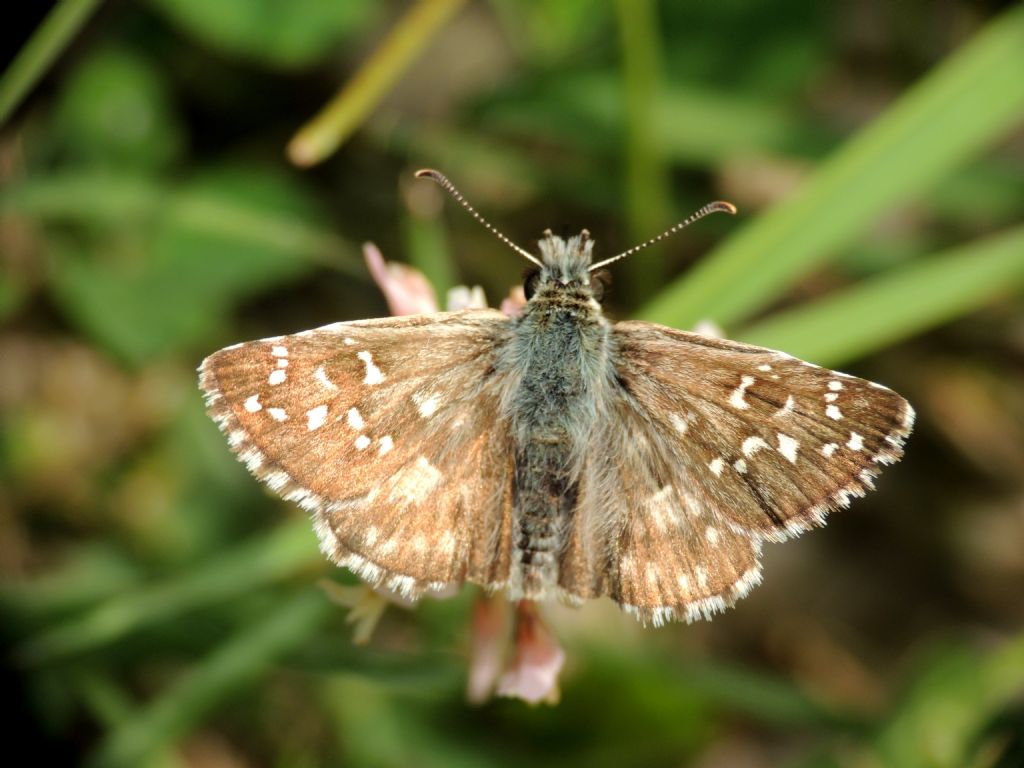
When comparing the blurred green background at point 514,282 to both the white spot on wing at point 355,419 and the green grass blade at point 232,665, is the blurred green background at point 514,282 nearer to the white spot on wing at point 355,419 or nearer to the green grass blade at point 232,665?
the green grass blade at point 232,665

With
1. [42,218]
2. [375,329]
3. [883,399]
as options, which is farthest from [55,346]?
[883,399]

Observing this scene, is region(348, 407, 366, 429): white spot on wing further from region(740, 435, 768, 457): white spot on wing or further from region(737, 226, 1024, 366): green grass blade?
region(737, 226, 1024, 366): green grass blade

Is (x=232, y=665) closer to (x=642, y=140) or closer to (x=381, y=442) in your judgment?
(x=381, y=442)

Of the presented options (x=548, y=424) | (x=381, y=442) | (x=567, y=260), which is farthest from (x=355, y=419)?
(x=567, y=260)


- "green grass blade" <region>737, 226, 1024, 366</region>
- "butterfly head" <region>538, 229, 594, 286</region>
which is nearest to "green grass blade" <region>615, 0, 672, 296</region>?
"green grass blade" <region>737, 226, 1024, 366</region>

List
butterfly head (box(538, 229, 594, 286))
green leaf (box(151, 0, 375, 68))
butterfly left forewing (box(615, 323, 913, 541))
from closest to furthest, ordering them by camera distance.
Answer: butterfly left forewing (box(615, 323, 913, 541))
butterfly head (box(538, 229, 594, 286))
green leaf (box(151, 0, 375, 68))

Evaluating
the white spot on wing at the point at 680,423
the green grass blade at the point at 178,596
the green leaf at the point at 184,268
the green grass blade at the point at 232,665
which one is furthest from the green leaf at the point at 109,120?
the white spot on wing at the point at 680,423
